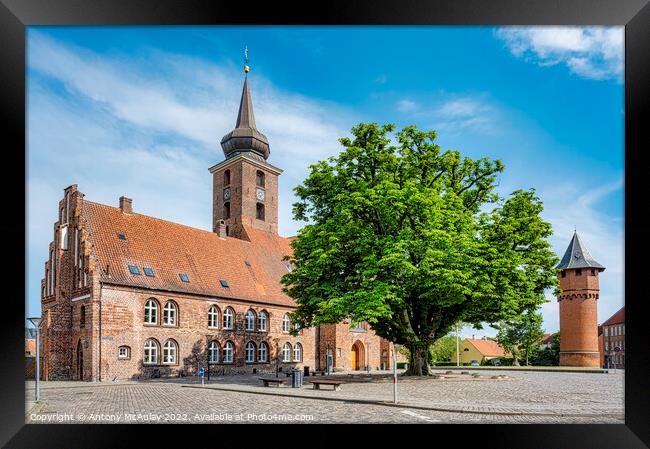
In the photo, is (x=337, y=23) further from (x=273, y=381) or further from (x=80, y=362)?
(x=80, y=362)

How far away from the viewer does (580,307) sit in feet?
129

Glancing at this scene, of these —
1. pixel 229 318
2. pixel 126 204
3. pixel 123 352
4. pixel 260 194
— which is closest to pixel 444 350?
pixel 260 194

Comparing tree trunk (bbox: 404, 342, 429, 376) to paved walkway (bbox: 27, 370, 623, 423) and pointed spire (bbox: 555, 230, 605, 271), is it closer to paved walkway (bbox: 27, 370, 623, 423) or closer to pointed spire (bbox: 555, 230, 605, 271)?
paved walkway (bbox: 27, 370, 623, 423)

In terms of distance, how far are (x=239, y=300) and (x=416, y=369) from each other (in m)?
13.0

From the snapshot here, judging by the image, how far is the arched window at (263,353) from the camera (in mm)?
34562

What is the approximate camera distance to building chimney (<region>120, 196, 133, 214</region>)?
30828 millimetres

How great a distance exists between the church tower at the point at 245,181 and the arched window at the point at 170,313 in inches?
530

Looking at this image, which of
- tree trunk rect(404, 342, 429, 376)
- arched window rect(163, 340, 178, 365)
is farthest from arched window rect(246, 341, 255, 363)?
tree trunk rect(404, 342, 429, 376)

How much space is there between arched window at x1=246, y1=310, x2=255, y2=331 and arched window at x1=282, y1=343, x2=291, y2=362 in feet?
10.5

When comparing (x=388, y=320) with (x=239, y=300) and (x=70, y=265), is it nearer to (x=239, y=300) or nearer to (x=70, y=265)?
(x=239, y=300)

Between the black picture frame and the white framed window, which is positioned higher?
the black picture frame

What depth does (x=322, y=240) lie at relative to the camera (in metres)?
21.6

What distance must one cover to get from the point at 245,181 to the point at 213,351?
16.5 m
